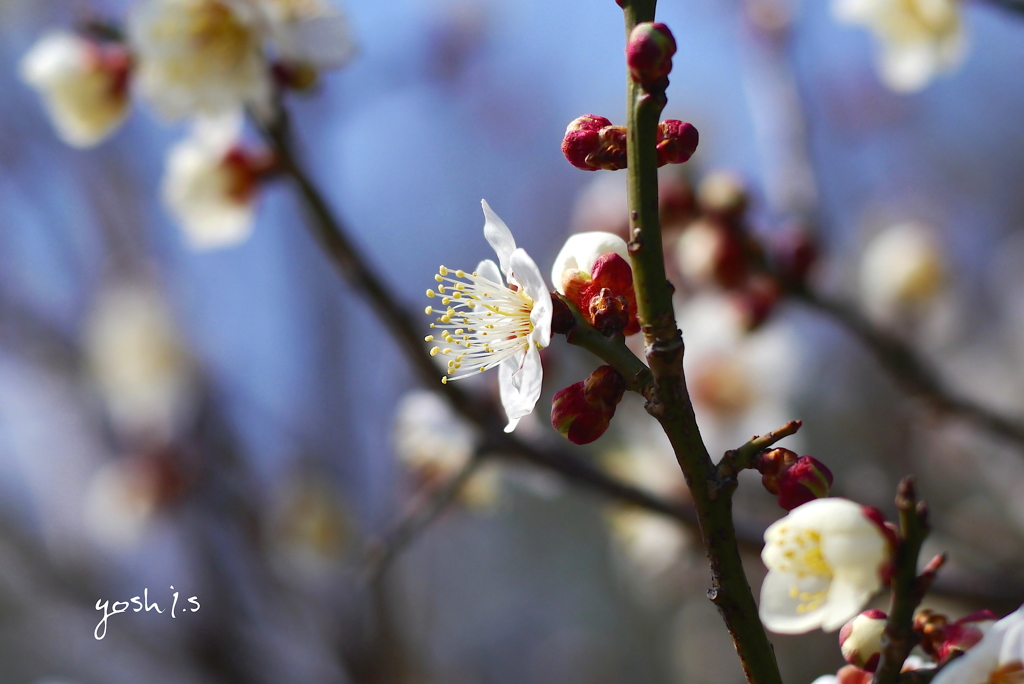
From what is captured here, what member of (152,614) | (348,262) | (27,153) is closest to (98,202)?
(27,153)

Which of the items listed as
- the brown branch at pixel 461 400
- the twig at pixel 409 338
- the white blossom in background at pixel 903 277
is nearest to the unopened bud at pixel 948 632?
the brown branch at pixel 461 400

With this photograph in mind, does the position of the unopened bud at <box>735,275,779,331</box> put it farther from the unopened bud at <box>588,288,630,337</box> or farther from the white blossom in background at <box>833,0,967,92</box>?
the unopened bud at <box>588,288,630,337</box>

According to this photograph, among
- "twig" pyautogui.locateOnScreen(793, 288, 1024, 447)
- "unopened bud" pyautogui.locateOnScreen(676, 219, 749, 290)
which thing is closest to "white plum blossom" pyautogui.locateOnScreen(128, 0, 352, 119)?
"unopened bud" pyautogui.locateOnScreen(676, 219, 749, 290)

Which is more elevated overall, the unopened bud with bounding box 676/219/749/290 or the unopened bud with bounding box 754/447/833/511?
the unopened bud with bounding box 676/219/749/290

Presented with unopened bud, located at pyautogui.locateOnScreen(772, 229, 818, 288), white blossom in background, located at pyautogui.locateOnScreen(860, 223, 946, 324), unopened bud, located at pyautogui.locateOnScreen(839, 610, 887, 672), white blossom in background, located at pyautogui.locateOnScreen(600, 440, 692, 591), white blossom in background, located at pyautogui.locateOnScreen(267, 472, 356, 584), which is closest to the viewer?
unopened bud, located at pyautogui.locateOnScreen(839, 610, 887, 672)

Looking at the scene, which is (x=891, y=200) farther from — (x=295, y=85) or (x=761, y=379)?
(x=295, y=85)

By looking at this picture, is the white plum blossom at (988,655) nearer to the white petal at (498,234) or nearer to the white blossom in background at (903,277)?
the white petal at (498,234)

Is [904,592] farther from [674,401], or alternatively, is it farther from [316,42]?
[316,42]
